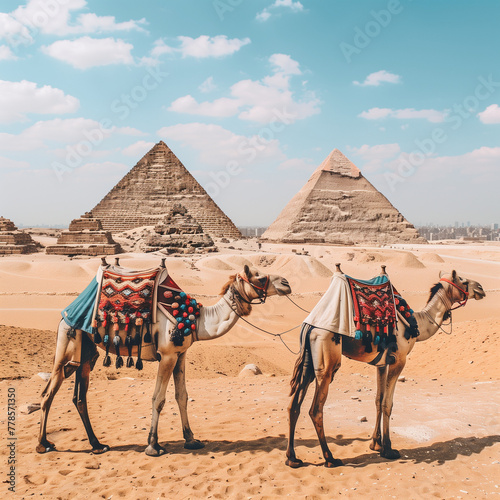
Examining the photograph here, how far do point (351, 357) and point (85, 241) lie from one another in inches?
1245

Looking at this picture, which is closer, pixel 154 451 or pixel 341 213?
pixel 154 451

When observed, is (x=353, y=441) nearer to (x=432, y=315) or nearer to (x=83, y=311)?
(x=432, y=315)

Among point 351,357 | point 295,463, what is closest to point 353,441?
point 295,463

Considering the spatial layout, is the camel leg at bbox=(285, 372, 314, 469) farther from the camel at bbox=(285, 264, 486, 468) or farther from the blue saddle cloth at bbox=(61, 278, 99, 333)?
Answer: the blue saddle cloth at bbox=(61, 278, 99, 333)

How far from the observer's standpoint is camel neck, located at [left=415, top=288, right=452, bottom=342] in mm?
4117

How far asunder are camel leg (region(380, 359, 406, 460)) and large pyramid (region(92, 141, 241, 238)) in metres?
67.1

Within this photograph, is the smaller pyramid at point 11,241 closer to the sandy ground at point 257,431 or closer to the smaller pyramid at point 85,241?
the smaller pyramid at point 85,241

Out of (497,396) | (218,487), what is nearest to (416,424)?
(497,396)

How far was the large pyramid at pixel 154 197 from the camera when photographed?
7388 cm

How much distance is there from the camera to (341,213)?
3949 inches

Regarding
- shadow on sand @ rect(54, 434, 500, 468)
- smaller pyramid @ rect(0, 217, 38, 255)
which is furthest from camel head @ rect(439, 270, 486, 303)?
smaller pyramid @ rect(0, 217, 38, 255)

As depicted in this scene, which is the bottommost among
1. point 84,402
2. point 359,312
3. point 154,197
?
point 84,402

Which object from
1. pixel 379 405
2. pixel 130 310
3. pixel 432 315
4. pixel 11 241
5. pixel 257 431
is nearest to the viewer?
pixel 130 310

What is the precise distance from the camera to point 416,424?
4594 mm
